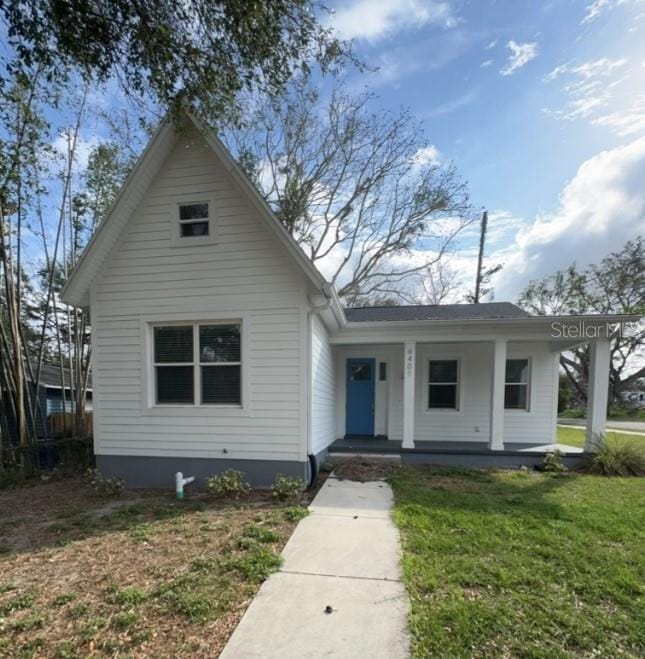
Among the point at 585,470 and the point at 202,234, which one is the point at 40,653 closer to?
the point at 202,234

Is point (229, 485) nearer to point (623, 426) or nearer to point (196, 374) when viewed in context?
point (196, 374)

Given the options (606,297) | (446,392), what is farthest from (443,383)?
Result: (606,297)

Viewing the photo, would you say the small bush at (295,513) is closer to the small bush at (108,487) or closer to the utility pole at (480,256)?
the small bush at (108,487)

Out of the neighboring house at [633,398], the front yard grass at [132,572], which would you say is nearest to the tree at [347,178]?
the front yard grass at [132,572]

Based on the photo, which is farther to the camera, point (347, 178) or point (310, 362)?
point (347, 178)

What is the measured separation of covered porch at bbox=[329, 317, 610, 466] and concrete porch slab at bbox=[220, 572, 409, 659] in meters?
4.53

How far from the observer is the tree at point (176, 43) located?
3.51 meters

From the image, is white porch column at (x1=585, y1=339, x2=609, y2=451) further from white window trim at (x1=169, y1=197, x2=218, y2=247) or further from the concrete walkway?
white window trim at (x1=169, y1=197, x2=218, y2=247)

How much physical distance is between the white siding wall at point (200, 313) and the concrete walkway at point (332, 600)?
1.83 metres

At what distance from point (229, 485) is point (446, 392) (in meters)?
5.60

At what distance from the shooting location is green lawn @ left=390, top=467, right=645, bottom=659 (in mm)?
2236

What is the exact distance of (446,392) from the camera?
28.4 feet

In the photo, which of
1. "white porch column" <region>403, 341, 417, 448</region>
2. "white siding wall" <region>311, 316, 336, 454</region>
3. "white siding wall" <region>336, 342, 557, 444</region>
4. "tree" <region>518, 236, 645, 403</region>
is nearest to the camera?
"white siding wall" <region>311, 316, 336, 454</region>

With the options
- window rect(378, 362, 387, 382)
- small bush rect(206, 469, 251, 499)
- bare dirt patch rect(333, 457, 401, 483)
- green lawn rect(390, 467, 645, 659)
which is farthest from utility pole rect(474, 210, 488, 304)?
small bush rect(206, 469, 251, 499)
